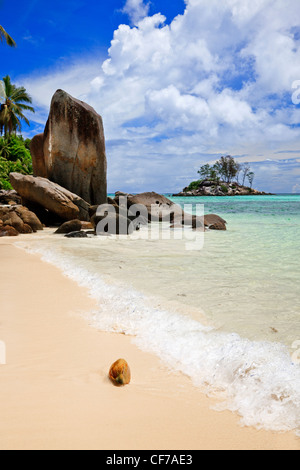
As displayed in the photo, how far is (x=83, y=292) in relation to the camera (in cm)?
331

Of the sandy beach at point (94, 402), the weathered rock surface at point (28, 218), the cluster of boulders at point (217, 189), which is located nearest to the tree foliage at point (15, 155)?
the weathered rock surface at point (28, 218)

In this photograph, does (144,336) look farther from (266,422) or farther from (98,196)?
(98,196)

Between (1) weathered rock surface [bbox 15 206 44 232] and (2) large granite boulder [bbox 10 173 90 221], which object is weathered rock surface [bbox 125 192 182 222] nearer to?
(2) large granite boulder [bbox 10 173 90 221]

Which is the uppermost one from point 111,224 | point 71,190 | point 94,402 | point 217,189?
point 217,189

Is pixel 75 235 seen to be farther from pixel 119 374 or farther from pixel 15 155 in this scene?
Answer: pixel 15 155

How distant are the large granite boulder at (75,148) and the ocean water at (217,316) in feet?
24.0

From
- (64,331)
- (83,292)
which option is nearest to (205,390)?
(64,331)

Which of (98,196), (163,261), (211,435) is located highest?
(98,196)

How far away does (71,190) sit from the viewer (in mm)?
12328

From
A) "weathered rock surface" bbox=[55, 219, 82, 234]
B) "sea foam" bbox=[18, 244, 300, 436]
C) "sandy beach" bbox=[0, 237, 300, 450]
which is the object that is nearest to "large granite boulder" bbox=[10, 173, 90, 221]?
"weathered rock surface" bbox=[55, 219, 82, 234]

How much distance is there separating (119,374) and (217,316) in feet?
3.88

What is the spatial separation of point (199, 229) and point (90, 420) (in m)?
9.17

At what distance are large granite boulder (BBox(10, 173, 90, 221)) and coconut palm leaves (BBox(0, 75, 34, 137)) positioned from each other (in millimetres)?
24222

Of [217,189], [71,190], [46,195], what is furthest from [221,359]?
[217,189]
